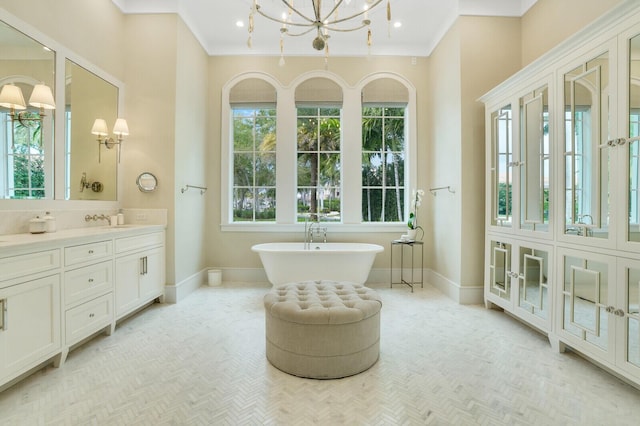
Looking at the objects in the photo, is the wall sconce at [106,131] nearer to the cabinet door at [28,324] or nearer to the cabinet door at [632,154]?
the cabinet door at [28,324]

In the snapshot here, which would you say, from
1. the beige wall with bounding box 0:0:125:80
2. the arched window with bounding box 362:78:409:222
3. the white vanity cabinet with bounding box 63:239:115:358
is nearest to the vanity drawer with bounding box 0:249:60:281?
the white vanity cabinet with bounding box 63:239:115:358

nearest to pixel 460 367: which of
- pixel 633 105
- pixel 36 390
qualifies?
pixel 633 105

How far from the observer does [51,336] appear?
1.99m

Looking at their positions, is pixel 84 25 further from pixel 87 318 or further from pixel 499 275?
pixel 499 275

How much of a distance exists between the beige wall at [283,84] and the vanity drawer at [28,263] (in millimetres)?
2384

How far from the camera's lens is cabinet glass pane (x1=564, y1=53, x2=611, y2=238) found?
6.42 feet

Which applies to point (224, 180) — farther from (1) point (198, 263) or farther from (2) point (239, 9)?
(2) point (239, 9)

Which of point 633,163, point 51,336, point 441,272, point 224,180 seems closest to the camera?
point 633,163

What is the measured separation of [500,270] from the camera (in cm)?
306

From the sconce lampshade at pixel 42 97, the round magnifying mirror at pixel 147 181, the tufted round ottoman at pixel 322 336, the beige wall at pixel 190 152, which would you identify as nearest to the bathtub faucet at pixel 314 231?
the beige wall at pixel 190 152

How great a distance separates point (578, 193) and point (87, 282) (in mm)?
3610

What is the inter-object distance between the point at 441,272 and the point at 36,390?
12.9 ft

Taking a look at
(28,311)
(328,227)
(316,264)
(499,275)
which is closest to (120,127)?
(28,311)

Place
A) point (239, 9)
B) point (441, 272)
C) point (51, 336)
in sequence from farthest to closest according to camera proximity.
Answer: point (441, 272), point (239, 9), point (51, 336)
